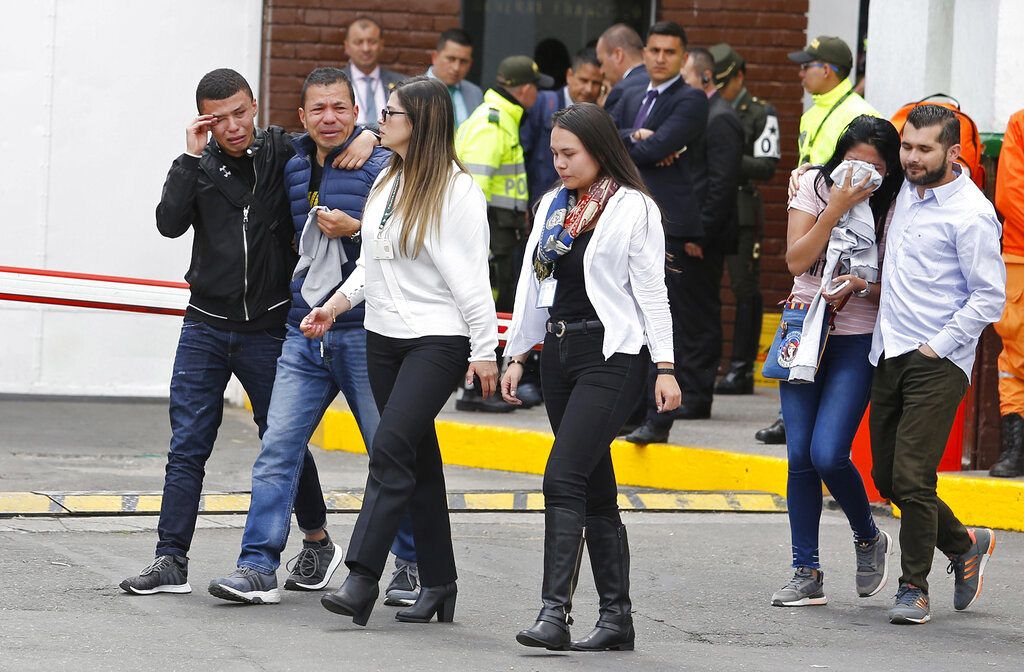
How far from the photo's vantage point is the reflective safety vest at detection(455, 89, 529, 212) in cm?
1090

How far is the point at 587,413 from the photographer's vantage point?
226 inches

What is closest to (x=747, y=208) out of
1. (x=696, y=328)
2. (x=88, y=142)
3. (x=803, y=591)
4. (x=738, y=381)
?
(x=738, y=381)

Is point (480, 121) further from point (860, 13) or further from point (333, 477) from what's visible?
point (860, 13)

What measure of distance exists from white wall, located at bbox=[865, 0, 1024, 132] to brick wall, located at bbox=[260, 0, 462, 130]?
3914mm

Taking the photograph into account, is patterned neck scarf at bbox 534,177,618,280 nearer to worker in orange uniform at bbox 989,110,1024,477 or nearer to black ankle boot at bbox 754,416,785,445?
worker in orange uniform at bbox 989,110,1024,477

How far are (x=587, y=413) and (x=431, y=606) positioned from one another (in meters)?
0.97

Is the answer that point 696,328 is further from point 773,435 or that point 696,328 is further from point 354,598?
point 354,598

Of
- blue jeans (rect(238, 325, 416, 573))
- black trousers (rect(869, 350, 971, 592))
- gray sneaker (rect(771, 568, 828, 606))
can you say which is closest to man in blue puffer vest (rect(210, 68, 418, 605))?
blue jeans (rect(238, 325, 416, 573))

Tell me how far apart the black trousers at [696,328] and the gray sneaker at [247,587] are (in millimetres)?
3743

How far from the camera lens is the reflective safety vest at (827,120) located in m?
9.20

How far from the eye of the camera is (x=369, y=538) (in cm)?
585

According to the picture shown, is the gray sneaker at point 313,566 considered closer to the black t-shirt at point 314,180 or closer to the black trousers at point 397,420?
the black trousers at point 397,420

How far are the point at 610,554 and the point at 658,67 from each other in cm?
455

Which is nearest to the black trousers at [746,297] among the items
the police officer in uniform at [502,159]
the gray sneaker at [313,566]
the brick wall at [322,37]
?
A: the police officer in uniform at [502,159]
